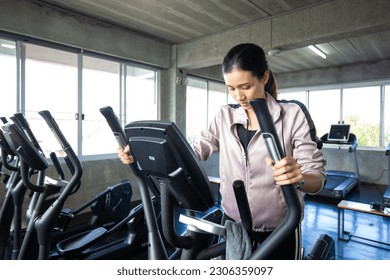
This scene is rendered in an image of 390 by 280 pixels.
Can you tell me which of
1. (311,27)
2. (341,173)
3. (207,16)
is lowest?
(341,173)

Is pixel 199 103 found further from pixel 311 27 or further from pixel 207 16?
pixel 311 27

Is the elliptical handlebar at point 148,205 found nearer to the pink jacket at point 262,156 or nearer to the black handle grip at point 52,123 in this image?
the pink jacket at point 262,156

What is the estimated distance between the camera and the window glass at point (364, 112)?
20.9ft

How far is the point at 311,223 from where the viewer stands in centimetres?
356

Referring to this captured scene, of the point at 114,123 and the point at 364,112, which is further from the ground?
the point at 364,112

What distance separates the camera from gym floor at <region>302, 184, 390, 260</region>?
2.70 m

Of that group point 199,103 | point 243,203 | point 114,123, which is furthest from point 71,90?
point 243,203

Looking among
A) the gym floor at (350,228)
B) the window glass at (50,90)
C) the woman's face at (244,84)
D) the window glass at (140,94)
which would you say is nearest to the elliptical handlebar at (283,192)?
the woman's face at (244,84)

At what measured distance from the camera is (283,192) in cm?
66

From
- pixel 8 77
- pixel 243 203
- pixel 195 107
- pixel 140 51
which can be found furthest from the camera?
pixel 195 107

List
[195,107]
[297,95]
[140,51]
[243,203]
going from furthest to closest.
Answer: [297,95] < [195,107] < [140,51] < [243,203]

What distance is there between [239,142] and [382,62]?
673cm

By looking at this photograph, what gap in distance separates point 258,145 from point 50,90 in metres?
3.62

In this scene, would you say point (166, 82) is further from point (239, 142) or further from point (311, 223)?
point (239, 142)
